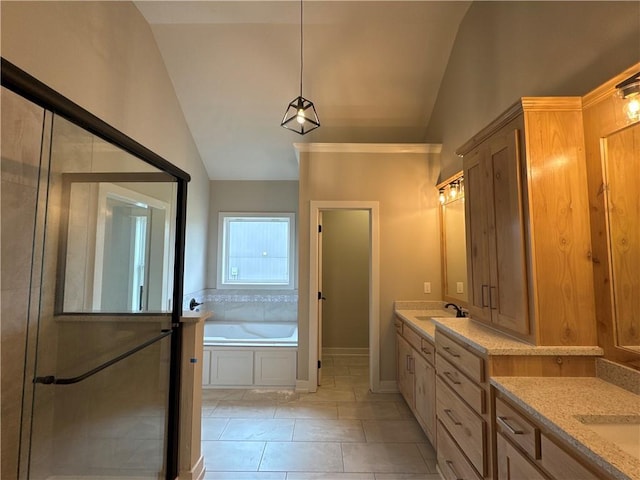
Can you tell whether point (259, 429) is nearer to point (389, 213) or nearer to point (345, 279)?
point (389, 213)

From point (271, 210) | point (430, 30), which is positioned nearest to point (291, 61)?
point (430, 30)

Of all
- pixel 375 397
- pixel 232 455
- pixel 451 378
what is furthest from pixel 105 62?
pixel 375 397

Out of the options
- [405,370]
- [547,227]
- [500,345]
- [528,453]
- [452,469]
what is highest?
[547,227]

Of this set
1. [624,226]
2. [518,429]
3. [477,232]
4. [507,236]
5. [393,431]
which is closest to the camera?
[518,429]

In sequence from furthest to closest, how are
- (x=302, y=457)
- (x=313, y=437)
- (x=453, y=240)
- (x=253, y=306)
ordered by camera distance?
(x=253, y=306) < (x=453, y=240) < (x=313, y=437) < (x=302, y=457)

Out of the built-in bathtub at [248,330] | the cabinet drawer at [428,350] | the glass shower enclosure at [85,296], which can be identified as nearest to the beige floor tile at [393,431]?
the cabinet drawer at [428,350]

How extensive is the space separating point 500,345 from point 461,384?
38 cm

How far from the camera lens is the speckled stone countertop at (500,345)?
143 cm

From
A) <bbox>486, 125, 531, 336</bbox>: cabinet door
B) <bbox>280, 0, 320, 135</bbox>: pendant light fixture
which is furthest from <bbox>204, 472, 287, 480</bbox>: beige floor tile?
<bbox>280, 0, 320, 135</bbox>: pendant light fixture

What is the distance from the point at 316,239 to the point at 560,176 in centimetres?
231

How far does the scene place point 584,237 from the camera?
150 centimetres

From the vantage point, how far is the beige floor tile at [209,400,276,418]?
289 cm

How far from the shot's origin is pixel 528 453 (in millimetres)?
1159

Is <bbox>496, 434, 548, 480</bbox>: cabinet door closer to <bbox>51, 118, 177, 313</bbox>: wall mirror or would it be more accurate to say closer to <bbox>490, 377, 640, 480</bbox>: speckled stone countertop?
<bbox>490, 377, 640, 480</bbox>: speckled stone countertop
